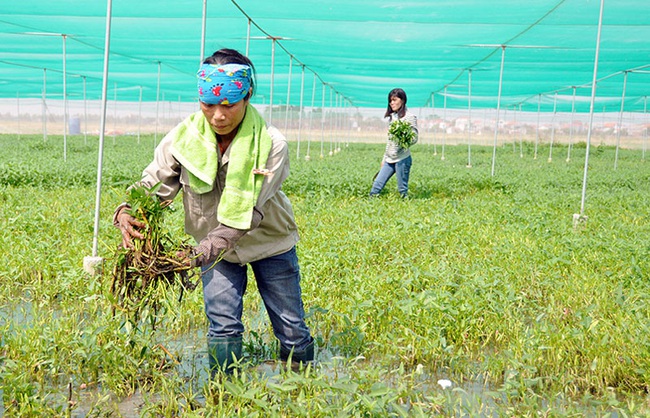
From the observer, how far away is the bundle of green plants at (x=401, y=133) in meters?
9.19

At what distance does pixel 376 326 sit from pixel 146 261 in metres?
1.62

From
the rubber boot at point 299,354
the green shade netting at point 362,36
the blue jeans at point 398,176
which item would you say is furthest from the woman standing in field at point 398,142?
the rubber boot at point 299,354

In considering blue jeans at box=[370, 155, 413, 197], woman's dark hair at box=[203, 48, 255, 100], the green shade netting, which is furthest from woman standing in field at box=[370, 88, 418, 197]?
woman's dark hair at box=[203, 48, 255, 100]

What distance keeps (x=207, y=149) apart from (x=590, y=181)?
37.2 feet

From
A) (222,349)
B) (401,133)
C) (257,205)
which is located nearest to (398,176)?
(401,133)

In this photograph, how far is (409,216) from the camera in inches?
304

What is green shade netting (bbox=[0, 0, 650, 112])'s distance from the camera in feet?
30.6

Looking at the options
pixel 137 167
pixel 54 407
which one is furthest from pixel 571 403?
pixel 137 167

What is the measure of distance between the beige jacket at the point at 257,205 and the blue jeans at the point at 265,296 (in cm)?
8

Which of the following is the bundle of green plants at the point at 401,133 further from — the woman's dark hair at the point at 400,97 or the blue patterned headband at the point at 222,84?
the blue patterned headband at the point at 222,84

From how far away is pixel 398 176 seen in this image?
9.53 m

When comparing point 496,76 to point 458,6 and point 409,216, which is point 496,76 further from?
point 409,216

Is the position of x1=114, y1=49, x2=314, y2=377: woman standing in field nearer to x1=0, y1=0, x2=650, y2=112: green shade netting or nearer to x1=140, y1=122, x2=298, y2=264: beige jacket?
x1=140, y1=122, x2=298, y2=264: beige jacket

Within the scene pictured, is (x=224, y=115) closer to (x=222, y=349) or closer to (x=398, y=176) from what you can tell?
(x=222, y=349)
